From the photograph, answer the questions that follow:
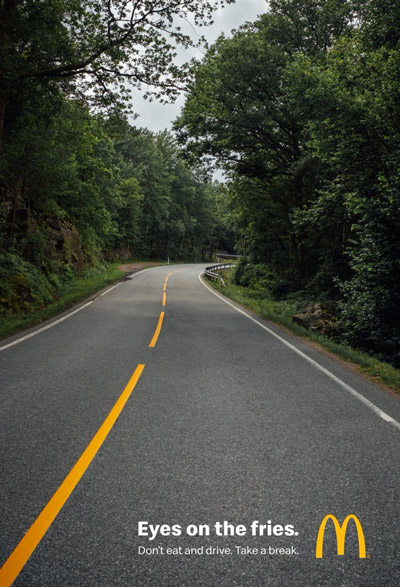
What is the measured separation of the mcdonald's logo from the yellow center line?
1924mm

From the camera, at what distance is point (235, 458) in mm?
3350

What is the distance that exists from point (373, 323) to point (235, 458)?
7.82 metres

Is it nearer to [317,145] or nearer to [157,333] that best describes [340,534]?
[157,333]

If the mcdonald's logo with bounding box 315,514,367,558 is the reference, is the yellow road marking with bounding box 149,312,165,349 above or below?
below

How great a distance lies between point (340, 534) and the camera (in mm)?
2449

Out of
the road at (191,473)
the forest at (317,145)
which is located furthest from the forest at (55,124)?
the road at (191,473)

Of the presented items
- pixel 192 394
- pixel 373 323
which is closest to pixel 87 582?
pixel 192 394

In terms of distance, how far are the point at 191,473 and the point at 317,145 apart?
1049 cm

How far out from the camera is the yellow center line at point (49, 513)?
6.77ft

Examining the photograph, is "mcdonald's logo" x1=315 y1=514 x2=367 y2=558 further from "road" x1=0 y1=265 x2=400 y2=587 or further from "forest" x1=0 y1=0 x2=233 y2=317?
"forest" x1=0 y1=0 x2=233 y2=317

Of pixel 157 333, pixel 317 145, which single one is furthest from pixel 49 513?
pixel 317 145

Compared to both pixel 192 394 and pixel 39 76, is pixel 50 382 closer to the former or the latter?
pixel 192 394

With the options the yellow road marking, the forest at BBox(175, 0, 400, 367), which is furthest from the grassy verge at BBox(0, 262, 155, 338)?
the forest at BBox(175, 0, 400, 367)

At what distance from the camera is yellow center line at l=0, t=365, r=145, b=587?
2.06m
